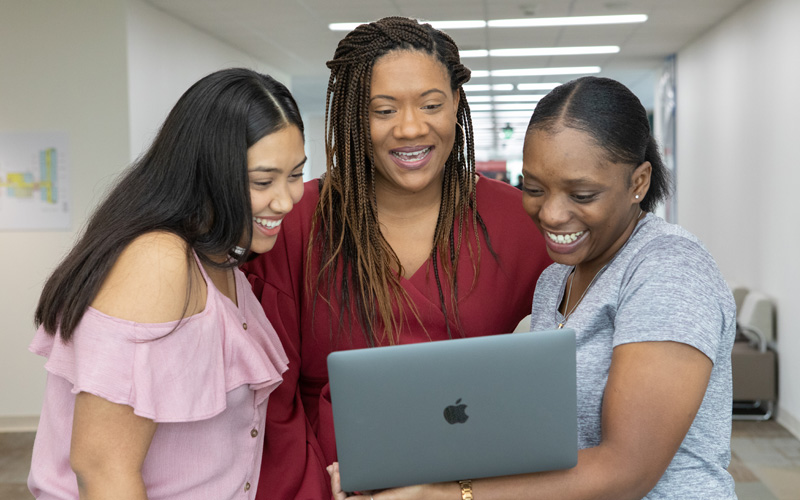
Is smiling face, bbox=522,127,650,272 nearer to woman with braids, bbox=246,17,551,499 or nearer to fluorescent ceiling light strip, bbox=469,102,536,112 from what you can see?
woman with braids, bbox=246,17,551,499

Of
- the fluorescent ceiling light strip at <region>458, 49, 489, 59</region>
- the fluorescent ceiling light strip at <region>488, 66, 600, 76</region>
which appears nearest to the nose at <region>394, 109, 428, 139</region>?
the fluorescent ceiling light strip at <region>458, 49, 489, 59</region>

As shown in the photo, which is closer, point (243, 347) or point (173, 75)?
point (243, 347)

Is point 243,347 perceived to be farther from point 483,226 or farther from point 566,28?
point 566,28

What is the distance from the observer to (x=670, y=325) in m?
1.11

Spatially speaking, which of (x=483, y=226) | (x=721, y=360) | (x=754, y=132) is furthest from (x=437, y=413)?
(x=754, y=132)

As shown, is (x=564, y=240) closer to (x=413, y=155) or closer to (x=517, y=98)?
(x=413, y=155)

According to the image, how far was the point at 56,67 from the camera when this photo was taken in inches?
208

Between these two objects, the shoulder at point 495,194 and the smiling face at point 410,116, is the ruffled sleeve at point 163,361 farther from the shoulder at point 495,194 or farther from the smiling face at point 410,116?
the shoulder at point 495,194

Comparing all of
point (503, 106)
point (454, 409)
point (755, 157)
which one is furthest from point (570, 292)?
point (503, 106)

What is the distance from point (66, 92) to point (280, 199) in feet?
14.8

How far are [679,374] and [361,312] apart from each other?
0.83 meters

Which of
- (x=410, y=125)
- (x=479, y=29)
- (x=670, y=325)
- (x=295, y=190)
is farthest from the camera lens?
(x=479, y=29)

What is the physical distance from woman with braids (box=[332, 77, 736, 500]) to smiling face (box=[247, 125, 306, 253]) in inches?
16.6

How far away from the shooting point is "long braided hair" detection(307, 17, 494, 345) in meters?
1.76
